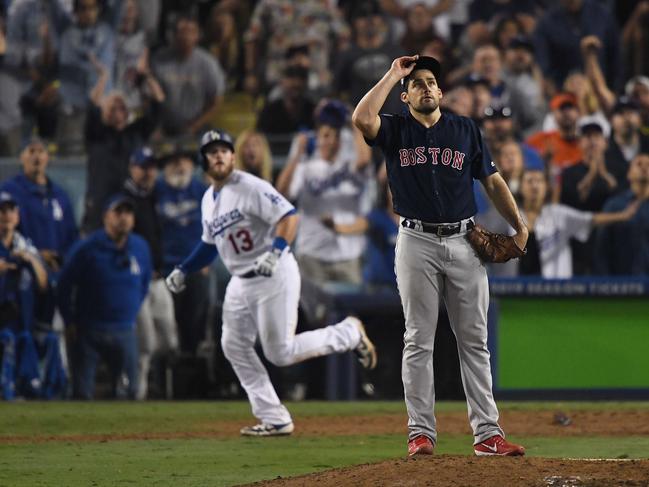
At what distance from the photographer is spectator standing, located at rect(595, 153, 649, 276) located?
11.6 m

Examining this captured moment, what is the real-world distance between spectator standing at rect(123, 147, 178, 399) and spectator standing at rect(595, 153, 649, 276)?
4.14 metres

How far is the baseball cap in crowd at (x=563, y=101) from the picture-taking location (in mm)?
12242

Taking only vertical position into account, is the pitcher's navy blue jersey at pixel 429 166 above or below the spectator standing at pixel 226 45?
below

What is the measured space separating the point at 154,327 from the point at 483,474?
22.9 ft

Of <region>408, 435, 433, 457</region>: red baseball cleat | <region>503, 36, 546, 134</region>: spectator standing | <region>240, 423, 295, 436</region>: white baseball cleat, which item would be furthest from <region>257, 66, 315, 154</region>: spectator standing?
<region>408, 435, 433, 457</region>: red baseball cleat

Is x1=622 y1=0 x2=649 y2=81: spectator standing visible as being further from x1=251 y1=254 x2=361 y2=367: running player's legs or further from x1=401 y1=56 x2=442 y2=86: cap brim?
x1=401 y1=56 x2=442 y2=86: cap brim

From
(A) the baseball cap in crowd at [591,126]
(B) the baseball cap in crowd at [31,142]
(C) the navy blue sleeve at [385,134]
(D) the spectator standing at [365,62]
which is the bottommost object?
(C) the navy blue sleeve at [385,134]

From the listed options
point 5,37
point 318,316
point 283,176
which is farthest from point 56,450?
point 5,37

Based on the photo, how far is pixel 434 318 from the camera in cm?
589

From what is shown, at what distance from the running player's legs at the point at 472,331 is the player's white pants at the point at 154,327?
19.0 feet

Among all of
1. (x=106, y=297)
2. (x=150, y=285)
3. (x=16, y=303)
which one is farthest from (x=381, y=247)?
(x=16, y=303)

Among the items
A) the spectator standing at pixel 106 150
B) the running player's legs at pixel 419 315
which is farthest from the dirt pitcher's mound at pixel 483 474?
the spectator standing at pixel 106 150

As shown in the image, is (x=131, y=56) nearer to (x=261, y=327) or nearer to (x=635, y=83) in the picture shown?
(x=635, y=83)

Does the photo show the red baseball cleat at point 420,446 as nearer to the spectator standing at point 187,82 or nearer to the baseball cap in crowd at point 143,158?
the baseball cap in crowd at point 143,158
